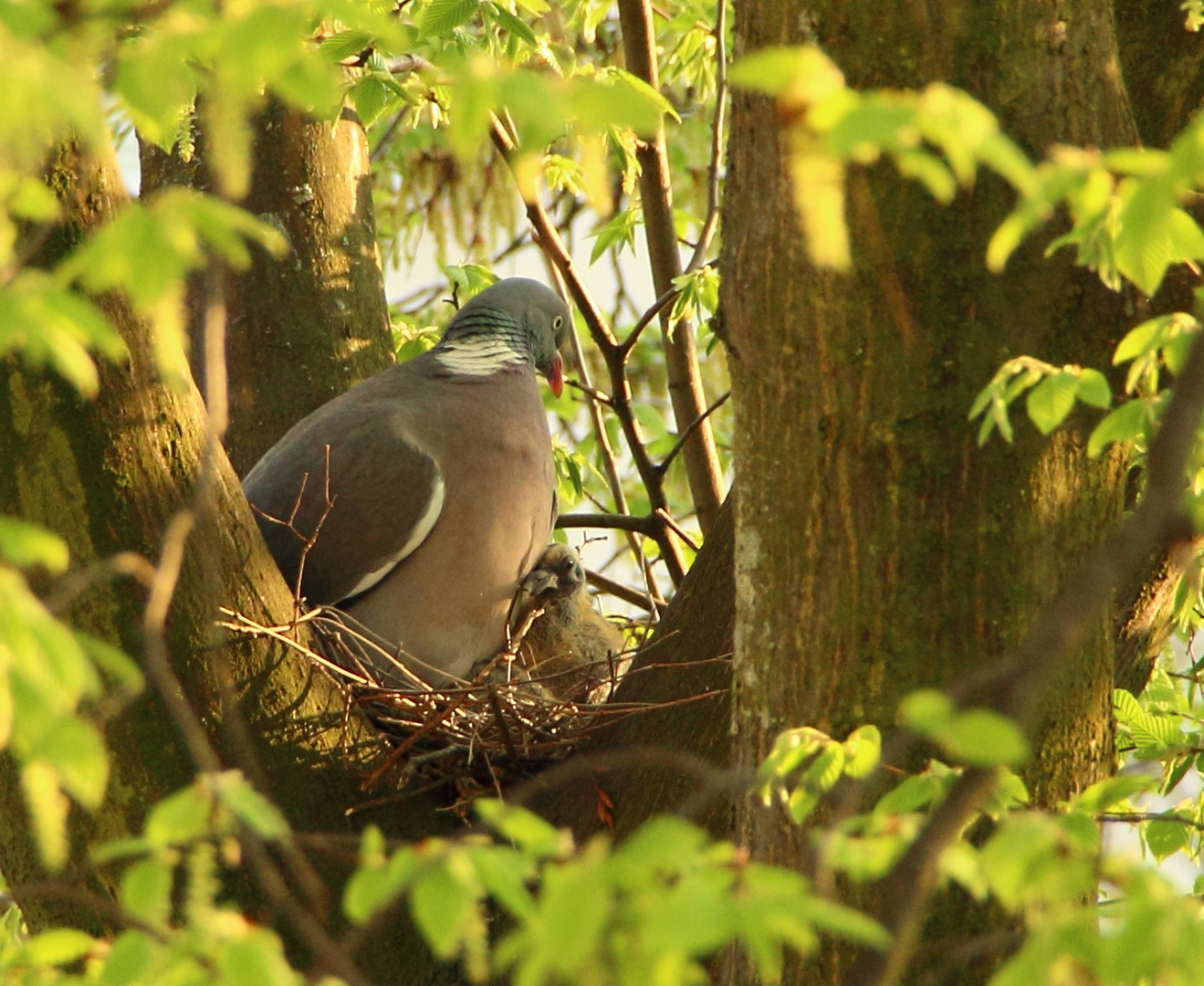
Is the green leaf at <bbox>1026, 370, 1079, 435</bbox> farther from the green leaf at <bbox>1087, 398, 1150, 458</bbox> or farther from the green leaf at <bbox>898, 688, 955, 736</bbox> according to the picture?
the green leaf at <bbox>898, 688, 955, 736</bbox>

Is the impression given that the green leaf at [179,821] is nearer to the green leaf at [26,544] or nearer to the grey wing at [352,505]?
the green leaf at [26,544]

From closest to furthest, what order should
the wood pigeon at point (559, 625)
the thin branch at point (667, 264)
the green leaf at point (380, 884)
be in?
the green leaf at point (380, 884) → the thin branch at point (667, 264) → the wood pigeon at point (559, 625)

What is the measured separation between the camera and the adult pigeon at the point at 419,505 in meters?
3.83

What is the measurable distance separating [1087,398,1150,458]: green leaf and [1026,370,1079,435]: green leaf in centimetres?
7

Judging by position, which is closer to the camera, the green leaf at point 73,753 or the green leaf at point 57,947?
the green leaf at point 73,753

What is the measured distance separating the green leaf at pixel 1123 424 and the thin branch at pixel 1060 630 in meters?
0.60

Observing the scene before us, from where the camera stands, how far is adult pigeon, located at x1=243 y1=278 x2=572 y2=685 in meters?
3.83

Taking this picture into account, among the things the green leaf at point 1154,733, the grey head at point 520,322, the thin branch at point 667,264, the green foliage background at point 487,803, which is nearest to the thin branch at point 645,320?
the thin branch at point 667,264

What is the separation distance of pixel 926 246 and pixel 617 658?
1.44 m

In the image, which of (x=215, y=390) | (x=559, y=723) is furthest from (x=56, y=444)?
(x=559, y=723)

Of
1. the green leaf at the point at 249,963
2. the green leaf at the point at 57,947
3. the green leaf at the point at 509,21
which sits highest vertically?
the green leaf at the point at 509,21

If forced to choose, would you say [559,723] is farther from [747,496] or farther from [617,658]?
[747,496]

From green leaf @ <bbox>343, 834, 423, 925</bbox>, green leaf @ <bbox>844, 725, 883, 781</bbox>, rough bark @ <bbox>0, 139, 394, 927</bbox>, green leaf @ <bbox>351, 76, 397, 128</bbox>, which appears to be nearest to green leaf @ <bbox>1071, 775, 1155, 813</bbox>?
green leaf @ <bbox>844, 725, 883, 781</bbox>

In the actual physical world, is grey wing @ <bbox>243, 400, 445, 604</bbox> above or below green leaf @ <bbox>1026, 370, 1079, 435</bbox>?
below
